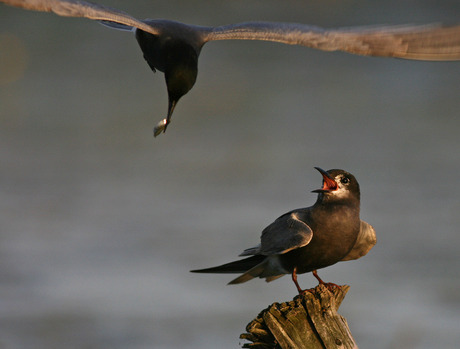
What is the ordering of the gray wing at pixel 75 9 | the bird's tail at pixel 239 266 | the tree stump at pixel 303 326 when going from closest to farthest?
the tree stump at pixel 303 326 → the gray wing at pixel 75 9 → the bird's tail at pixel 239 266

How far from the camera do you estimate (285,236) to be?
5.29m

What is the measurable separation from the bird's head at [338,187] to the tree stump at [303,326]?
1185mm

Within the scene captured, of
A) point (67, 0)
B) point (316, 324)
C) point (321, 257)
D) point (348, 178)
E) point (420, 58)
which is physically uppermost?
point (67, 0)

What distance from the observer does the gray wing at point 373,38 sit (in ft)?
17.6

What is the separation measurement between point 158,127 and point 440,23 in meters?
2.27

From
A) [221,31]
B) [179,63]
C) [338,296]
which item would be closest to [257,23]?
[221,31]

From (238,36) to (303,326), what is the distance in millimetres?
2732

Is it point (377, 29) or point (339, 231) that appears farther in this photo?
point (377, 29)

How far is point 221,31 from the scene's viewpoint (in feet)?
20.4

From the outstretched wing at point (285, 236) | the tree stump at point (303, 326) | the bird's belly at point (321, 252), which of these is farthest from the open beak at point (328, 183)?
the tree stump at point (303, 326)

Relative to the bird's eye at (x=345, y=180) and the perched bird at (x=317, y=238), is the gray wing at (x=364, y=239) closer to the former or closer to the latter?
the perched bird at (x=317, y=238)

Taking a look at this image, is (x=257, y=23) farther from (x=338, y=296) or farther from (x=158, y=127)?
(x=338, y=296)

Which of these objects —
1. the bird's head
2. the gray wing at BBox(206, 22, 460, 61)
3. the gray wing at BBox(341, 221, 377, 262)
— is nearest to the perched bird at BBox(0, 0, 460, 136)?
the gray wing at BBox(206, 22, 460, 61)

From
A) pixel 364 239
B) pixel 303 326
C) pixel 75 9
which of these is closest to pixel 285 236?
pixel 364 239
